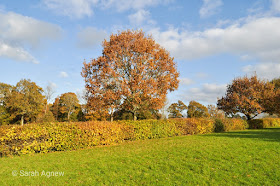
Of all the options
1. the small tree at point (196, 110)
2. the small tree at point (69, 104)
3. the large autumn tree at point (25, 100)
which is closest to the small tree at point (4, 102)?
the large autumn tree at point (25, 100)

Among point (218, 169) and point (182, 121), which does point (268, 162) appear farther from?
point (182, 121)

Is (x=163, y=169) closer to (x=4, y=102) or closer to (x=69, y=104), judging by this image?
(x=69, y=104)

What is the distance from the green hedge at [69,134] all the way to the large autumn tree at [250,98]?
17536mm

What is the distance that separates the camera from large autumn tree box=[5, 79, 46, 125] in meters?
38.6

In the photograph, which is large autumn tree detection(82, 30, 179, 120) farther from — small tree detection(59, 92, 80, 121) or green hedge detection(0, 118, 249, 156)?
small tree detection(59, 92, 80, 121)

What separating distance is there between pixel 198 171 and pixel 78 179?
4.39 m

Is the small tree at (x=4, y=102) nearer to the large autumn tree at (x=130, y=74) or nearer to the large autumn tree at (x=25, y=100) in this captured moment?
the large autumn tree at (x=25, y=100)

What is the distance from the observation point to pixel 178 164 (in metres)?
7.14

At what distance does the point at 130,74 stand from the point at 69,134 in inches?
325

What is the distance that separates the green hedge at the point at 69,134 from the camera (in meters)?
9.99

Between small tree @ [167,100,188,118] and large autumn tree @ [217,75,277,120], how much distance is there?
78.9ft

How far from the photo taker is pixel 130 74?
17.0 meters

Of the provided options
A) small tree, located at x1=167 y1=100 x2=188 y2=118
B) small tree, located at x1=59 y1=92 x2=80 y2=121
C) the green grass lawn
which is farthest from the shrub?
small tree, located at x1=59 y1=92 x2=80 y2=121

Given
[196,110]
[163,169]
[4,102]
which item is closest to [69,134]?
[163,169]
